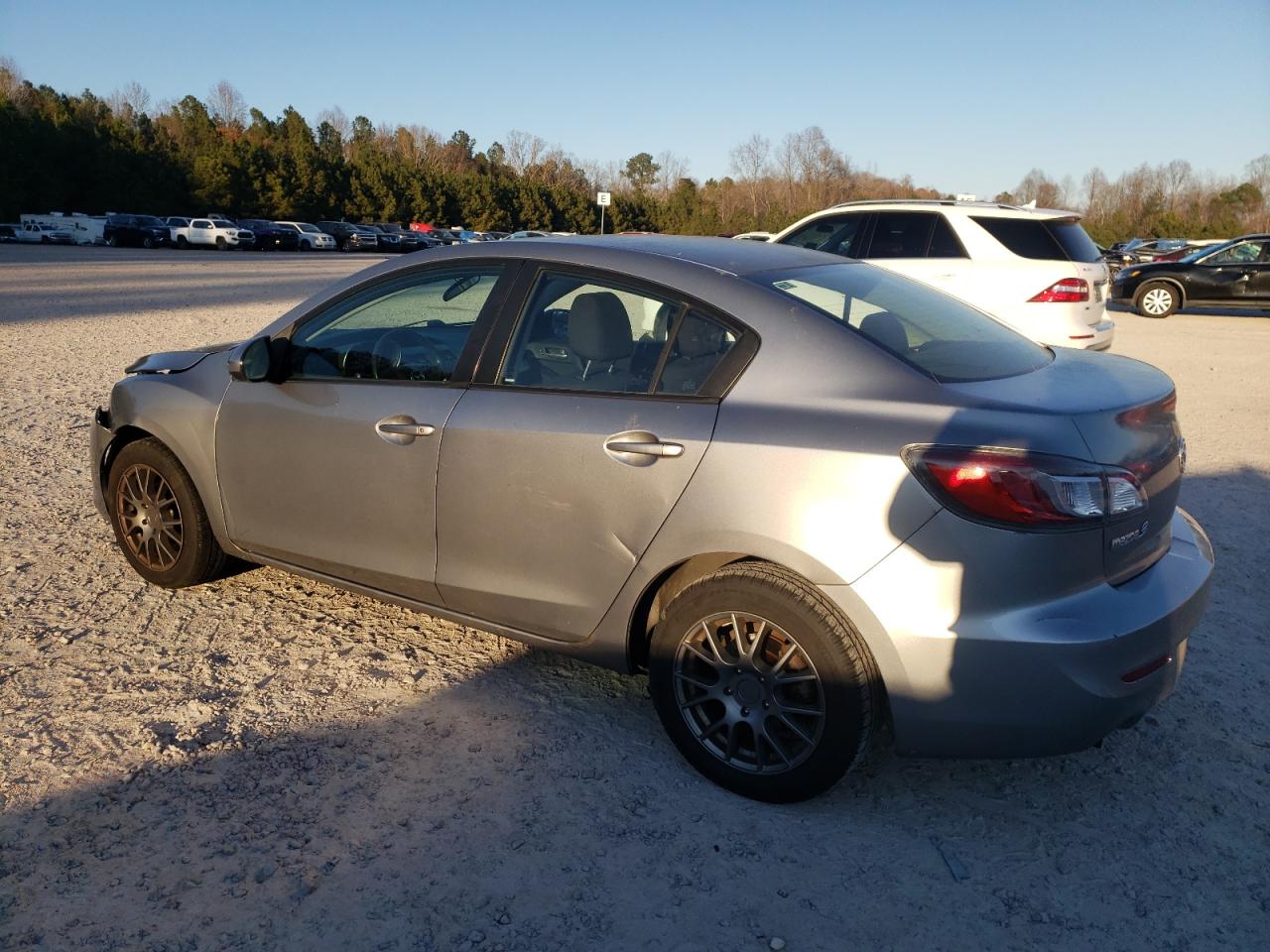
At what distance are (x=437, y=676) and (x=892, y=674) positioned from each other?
183 centimetres

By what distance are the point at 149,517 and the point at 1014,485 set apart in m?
3.67

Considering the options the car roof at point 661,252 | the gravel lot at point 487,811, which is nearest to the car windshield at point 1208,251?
the gravel lot at point 487,811

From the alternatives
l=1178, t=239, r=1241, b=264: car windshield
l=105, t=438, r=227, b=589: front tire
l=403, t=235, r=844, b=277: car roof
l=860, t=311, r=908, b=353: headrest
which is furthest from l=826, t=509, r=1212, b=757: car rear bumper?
l=1178, t=239, r=1241, b=264: car windshield

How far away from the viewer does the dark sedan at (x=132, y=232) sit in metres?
46.3

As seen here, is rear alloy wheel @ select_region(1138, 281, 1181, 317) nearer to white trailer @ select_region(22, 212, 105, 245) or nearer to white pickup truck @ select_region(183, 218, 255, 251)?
white pickup truck @ select_region(183, 218, 255, 251)

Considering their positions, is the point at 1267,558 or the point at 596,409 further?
the point at 1267,558

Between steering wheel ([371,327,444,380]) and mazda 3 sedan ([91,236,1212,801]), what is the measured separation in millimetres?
16

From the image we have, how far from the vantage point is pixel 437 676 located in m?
3.82

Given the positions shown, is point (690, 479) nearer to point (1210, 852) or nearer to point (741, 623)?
point (741, 623)

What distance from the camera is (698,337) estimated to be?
3162mm

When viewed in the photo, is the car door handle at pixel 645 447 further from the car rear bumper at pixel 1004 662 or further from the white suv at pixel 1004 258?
the white suv at pixel 1004 258

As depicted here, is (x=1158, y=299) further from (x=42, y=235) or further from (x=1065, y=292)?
(x=42, y=235)

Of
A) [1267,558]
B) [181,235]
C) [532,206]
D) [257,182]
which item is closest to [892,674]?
[1267,558]

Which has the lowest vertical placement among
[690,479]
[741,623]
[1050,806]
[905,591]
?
[1050,806]
